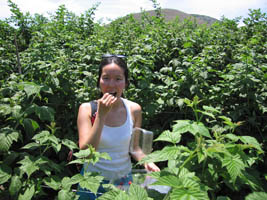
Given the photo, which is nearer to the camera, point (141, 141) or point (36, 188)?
point (141, 141)

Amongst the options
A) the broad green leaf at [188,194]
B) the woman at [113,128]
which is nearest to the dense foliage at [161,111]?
the broad green leaf at [188,194]

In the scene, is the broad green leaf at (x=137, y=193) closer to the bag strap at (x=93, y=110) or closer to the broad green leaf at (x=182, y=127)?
the broad green leaf at (x=182, y=127)

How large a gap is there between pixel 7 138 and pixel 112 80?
95cm

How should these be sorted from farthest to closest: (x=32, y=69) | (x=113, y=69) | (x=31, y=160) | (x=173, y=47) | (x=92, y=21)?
(x=92, y=21) → (x=173, y=47) → (x=32, y=69) → (x=113, y=69) → (x=31, y=160)

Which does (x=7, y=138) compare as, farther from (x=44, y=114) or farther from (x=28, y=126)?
(x=44, y=114)

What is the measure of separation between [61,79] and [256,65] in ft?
8.13

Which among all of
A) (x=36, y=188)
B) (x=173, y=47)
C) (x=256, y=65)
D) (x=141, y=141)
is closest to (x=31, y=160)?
(x=36, y=188)

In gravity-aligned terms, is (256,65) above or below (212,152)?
above

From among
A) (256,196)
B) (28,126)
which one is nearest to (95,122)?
(28,126)

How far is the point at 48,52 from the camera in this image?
3.01 metres

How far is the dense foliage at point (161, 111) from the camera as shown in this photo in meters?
1.13

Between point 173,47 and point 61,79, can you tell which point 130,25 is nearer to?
point 173,47

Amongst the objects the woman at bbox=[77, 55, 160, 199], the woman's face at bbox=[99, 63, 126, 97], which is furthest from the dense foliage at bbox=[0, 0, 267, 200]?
the woman's face at bbox=[99, 63, 126, 97]

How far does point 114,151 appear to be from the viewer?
2000 millimetres
